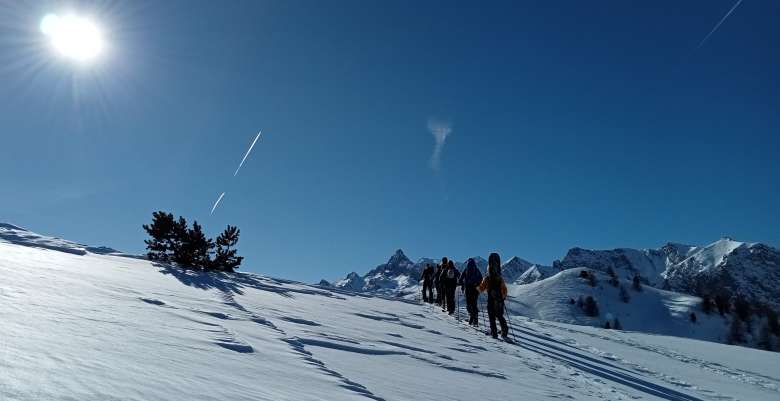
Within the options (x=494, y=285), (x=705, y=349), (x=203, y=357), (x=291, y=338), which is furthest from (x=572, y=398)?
(x=705, y=349)

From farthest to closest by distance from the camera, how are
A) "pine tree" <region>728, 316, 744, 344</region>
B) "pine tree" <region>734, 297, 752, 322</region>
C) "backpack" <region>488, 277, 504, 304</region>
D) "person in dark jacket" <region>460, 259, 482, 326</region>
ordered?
→ "pine tree" <region>734, 297, 752, 322</region> < "pine tree" <region>728, 316, 744, 344</region> < "person in dark jacket" <region>460, 259, 482, 326</region> < "backpack" <region>488, 277, 504, 304</region>

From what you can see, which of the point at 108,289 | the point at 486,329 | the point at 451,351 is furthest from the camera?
the point at 486,329

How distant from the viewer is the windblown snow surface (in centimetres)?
296

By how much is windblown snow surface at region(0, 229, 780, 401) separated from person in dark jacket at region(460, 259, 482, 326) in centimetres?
295

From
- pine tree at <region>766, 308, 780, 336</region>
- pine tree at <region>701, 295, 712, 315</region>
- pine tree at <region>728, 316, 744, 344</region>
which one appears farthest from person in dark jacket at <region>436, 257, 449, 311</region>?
pine tree at <region>701, 295, 712, 315</region>

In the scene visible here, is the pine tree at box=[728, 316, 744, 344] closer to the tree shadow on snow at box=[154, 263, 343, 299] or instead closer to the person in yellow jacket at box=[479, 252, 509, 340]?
the person in yellow jacket at box=[479, 252, 509, 340]

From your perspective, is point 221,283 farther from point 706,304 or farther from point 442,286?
point 706,304

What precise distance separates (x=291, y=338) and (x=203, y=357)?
8.01 feet

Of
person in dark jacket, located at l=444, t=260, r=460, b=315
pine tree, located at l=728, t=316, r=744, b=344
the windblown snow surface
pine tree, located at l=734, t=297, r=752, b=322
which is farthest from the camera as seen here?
pine tree, located at l=734, t=297, r=752, b=322

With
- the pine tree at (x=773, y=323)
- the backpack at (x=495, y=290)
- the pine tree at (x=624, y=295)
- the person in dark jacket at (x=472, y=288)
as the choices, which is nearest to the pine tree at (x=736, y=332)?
the pine tree at (x=773, y=323)

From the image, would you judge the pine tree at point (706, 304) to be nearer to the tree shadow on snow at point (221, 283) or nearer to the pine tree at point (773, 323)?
the pine tree at point (773, 323)

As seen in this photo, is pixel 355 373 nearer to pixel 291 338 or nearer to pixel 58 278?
Result: pixel 291 338

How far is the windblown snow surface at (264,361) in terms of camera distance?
296cm

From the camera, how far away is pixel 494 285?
13406 mm
